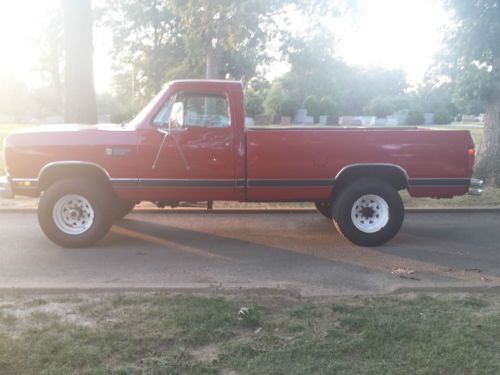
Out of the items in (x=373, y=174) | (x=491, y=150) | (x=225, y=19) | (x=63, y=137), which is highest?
(x=225, y=19)

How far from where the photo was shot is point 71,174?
7465mm

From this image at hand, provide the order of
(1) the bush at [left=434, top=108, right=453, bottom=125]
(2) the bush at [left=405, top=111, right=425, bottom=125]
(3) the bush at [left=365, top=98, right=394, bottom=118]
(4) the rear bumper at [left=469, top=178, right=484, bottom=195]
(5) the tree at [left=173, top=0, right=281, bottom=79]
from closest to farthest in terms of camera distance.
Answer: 1. (4) the rear bumper at [left=469, top=178, right=484, bottom=195]
2. (5) the tree at [left=173, top=0, right=281, bottom=79]
3. (2) the bush at [left=405, top=111, right=425, bottom=125]
4. (1) the bush at [left=434, top=108, right=453, bottom=125]
5. (3) the bush at [left=365, top=98, right=394, bottom=118]

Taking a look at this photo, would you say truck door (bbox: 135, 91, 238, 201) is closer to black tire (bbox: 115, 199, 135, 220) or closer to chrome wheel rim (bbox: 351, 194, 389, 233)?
black tire (bbox: 115, 199, 135, 220)

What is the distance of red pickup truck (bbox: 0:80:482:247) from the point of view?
7324mm

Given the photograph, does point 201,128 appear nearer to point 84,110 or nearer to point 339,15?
point 84,110

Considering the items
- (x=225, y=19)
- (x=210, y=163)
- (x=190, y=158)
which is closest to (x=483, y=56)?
(x=225, y=19)

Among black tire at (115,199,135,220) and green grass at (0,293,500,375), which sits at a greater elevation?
black tire at (115,199,135,220)

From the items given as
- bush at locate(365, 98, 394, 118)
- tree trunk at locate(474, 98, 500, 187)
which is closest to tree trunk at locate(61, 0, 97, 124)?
tree trunk at locate(474, 98, 500, 187)

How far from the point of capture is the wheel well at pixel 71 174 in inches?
289

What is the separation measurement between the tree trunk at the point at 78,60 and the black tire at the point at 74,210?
14.7ft

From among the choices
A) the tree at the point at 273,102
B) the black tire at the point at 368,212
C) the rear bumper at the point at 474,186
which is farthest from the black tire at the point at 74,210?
the tree at the point at 273,102

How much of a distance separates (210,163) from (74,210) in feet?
6.30

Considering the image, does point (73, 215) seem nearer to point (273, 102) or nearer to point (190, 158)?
point (190, 158)

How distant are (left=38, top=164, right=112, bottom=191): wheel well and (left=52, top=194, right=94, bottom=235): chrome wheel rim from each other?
0.98 feet
